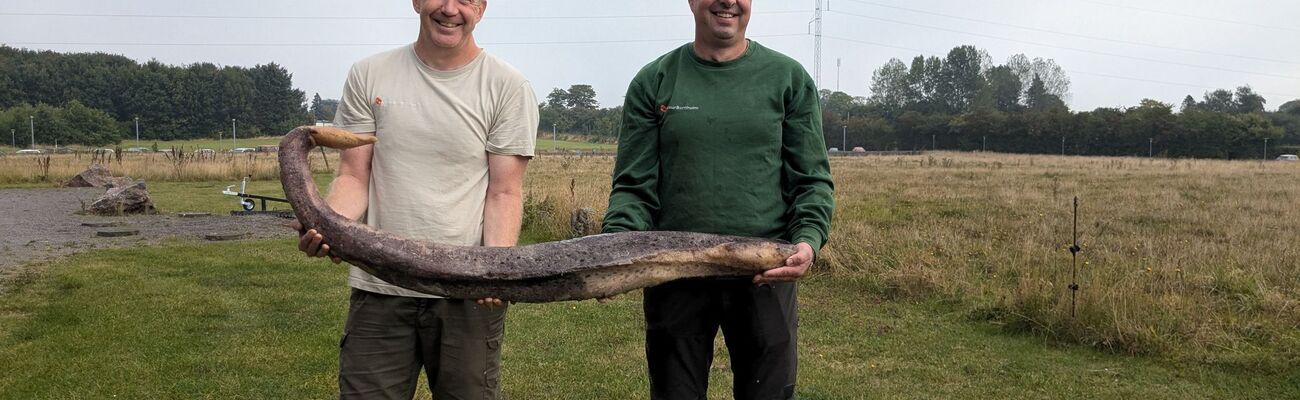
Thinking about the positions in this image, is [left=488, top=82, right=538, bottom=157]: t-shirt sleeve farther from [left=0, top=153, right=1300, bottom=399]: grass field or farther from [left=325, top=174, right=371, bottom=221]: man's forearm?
[left=0, top=153, right=1300, bottom=399]: grass field

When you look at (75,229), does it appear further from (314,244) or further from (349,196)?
(314,244)

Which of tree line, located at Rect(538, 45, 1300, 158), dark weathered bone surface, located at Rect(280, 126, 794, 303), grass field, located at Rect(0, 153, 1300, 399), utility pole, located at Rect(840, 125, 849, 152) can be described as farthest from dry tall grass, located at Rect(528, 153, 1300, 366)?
utility pole, located at Rect(840, 125, 849, 152)

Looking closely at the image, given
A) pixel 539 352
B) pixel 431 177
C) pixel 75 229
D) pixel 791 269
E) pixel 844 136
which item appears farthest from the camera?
pixel 844 136

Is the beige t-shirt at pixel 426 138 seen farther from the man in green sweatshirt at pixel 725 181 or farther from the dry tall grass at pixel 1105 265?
the dry tall grass at pixel 1105 265

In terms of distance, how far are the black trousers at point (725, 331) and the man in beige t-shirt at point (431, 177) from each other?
66cm

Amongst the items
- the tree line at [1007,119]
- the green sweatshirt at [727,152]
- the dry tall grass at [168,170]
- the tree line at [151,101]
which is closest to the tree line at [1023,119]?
the tree line at [1007,119]

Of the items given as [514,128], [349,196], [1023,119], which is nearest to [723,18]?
[514,128]

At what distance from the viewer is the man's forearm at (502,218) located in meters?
3.32

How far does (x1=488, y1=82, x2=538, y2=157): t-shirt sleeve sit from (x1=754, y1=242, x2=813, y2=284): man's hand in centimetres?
103

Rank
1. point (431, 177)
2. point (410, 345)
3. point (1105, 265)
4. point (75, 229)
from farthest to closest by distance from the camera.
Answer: point (75, 229) < point (1105, 265) < point (410, 345) < point (431, 177)

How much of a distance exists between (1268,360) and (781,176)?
533 cm

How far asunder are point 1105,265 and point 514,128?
800cm

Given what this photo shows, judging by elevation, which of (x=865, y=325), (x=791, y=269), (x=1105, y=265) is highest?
(x=791, y=269)

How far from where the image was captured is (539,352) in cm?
739
